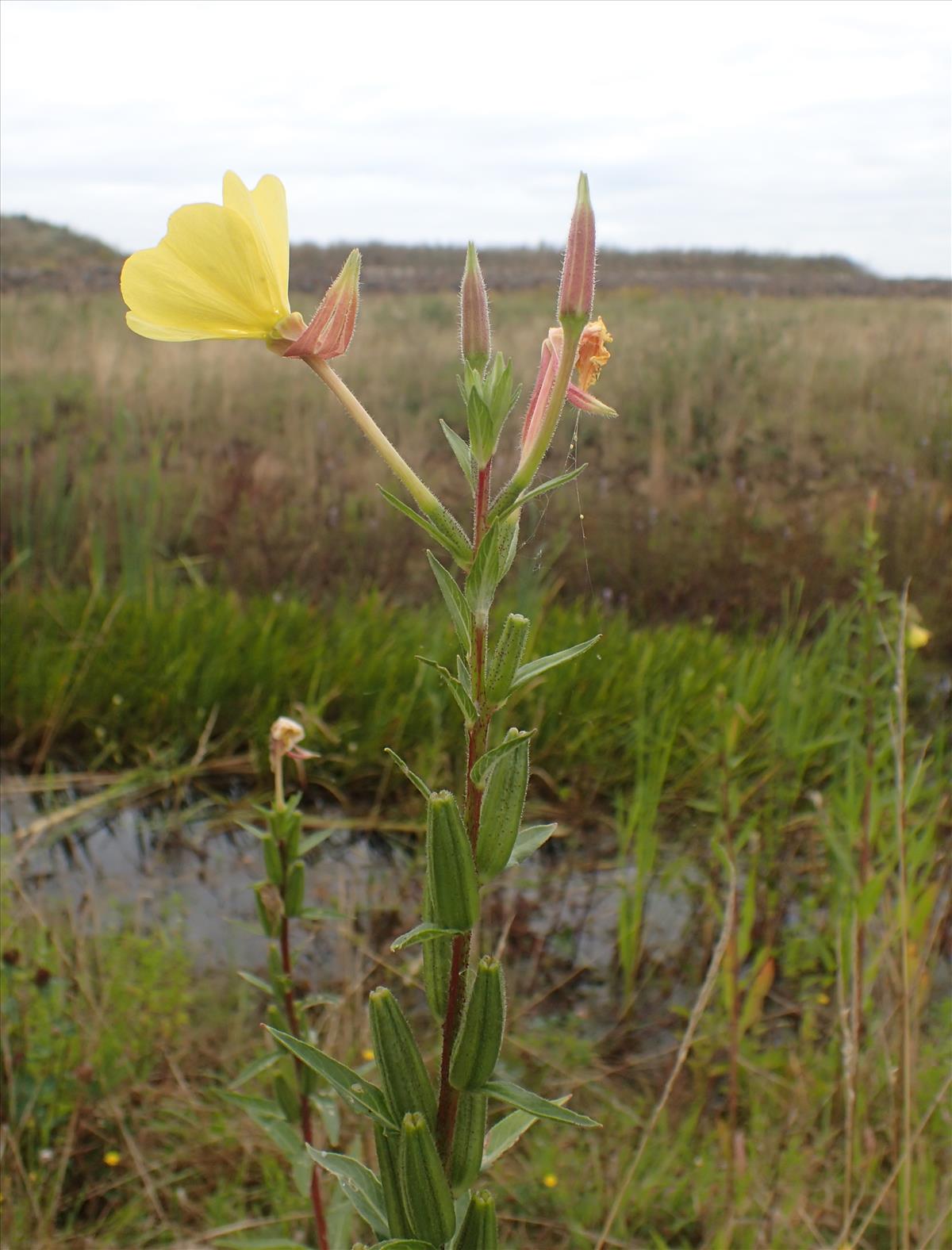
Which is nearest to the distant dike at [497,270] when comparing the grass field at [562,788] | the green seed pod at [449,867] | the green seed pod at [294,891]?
the grass field at [562,788]

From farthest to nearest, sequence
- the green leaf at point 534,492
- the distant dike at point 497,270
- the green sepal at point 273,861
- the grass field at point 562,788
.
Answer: the distant dike at point 497,270, the grass field at point 562,788, the green sepal at point 273,861, the green leaf at point 534,492

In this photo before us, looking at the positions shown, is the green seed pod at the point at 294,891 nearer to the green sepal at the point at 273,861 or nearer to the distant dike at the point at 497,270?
the green sepal at the point at 273,861

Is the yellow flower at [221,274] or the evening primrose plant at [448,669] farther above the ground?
the yellow flower at [221,274]

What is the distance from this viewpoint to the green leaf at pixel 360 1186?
2.15 ft

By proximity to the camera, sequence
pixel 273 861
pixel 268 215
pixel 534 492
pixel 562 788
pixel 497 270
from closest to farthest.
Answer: pixel 534 492, pixel 268 215, pixel 273 861, pixel 562 788, pixel 497 270

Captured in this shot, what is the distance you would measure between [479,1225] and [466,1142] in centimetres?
4

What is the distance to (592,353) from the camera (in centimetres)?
72

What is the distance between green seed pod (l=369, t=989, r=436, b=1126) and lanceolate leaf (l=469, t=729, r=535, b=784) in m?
0.15

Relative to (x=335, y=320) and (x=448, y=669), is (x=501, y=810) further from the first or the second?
(x=335, y=320)

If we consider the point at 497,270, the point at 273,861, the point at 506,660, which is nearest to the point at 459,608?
the point at 506,660

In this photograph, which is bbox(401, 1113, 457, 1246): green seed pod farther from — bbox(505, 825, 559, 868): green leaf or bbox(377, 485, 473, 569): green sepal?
bbox(377, 485, 473, 569): green sepal

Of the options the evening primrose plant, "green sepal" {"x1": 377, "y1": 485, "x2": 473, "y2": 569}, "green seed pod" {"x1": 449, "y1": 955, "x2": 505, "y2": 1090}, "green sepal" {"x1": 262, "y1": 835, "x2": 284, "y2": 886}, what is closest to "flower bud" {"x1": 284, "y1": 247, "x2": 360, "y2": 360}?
the evening primrose plant

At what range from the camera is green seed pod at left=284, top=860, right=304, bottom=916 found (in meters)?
1.13

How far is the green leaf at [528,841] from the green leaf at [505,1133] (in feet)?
0.59
